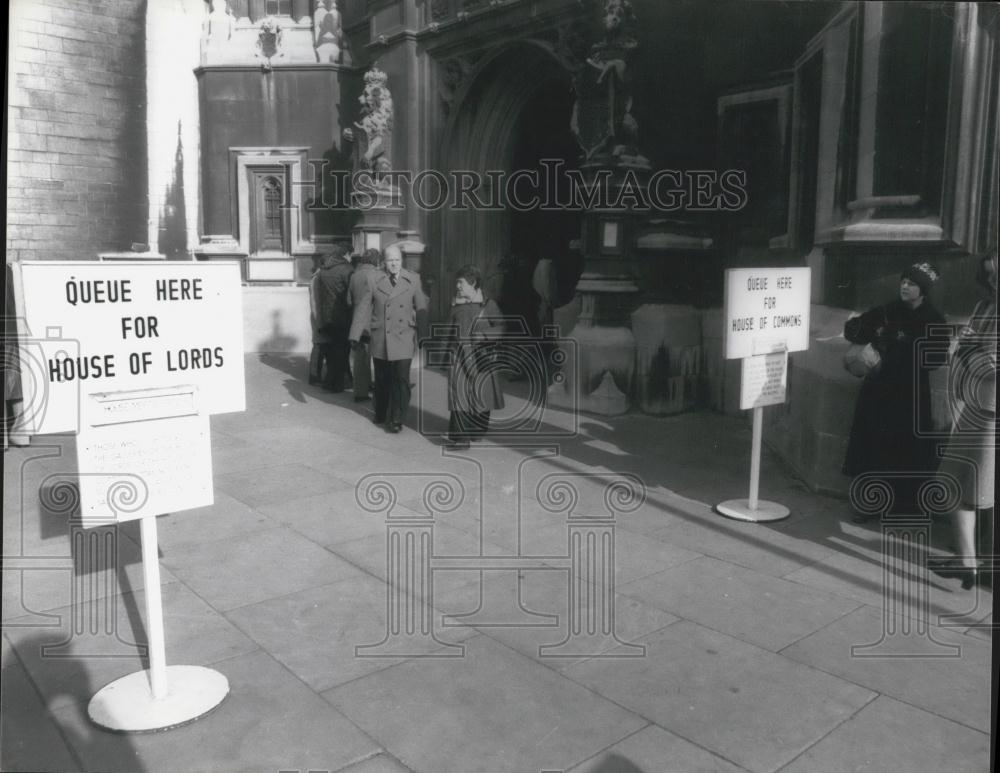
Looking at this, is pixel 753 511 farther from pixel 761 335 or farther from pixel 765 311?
pixel 765 311

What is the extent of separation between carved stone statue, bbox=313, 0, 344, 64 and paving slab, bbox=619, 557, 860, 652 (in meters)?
12.4

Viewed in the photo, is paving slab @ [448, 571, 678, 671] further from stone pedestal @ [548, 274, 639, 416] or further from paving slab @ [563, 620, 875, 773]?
stone pedestal @ [548, 274, 639, 416]

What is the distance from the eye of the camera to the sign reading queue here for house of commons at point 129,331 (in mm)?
3262

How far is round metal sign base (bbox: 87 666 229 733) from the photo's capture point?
3.44m

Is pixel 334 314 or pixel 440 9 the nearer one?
pixel 334 314

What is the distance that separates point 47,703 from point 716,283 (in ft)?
26.6

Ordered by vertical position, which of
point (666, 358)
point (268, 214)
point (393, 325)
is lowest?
point (666, 358)

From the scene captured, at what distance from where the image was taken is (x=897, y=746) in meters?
3.35

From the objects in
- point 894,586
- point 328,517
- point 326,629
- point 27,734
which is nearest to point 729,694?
point 894,586

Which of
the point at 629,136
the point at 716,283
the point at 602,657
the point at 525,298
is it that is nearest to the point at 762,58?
the point at 629,136

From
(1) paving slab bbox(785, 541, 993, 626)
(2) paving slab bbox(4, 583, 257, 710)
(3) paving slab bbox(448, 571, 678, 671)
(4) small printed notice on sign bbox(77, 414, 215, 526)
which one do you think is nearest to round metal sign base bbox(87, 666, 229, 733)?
(2) paving slab bbox(4, 583, 257, 710)

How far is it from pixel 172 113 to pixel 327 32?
2.92 m

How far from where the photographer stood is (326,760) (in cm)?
323

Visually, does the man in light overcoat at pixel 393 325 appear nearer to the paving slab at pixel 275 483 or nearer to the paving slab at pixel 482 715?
the paving slab at pixel 275 483
